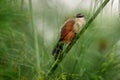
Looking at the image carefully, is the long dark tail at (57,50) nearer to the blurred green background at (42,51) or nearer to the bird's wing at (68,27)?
the blurred green background at (42,51)

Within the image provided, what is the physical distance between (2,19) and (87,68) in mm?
412

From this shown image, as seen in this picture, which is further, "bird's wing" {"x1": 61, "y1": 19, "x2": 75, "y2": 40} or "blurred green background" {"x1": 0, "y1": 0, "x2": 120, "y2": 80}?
"bird's wing" {"x1": 61, "y1": 19, "x2": 75, "y2": 40}

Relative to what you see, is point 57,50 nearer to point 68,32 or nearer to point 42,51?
point 42,51

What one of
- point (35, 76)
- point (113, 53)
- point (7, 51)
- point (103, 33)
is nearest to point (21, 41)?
point (7, 51)

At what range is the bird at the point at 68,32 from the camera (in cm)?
159

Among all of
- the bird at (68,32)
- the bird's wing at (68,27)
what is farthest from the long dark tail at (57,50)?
the bird's wing at (68,27)

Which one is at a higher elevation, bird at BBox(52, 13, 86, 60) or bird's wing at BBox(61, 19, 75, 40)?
bird at BBox(52, 13, 86, 60)

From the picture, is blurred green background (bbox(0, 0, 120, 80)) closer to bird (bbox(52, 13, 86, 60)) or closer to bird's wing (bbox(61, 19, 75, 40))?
bird (bbox(52, 13, 86, 60))

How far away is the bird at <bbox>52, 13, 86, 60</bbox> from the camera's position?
1585mm

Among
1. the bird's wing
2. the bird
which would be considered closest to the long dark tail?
the bird

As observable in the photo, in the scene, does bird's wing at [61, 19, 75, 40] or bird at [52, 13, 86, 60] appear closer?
bird at [52, 13, 86, 60]

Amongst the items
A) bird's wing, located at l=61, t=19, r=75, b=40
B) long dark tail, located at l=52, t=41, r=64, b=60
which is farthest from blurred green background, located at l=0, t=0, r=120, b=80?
bird's wing, located at l=61, t=19, r=75, b=40

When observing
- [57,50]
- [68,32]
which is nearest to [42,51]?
[57,50]

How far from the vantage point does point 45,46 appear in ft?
5.47
